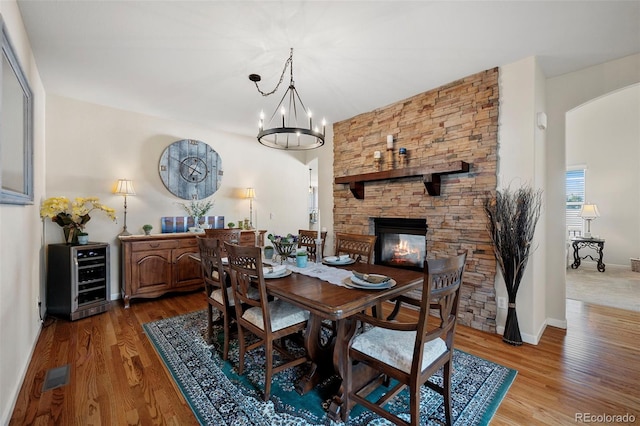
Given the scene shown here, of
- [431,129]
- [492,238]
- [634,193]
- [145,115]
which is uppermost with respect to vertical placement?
[145,115]

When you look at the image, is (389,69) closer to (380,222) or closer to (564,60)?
(564,60)

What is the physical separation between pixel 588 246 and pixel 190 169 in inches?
324

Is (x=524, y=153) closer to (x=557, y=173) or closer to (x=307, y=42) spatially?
(x=557, y=173)

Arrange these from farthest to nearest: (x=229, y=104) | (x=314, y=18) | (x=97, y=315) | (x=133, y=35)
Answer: (x=229, y=104), (x=97, y=315), (x=133, y=35), (x=314, y=18)

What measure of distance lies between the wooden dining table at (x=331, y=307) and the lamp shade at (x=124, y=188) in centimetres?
293

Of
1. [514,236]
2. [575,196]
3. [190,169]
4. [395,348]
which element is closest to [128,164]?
[190,169]

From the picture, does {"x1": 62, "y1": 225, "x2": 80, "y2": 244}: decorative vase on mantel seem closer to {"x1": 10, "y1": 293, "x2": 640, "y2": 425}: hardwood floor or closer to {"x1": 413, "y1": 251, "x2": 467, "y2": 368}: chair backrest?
{"x1": 10, "y1": 293, "x2": 640, "y2": 425}: hardwood floor

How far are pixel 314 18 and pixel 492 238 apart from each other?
2.59m

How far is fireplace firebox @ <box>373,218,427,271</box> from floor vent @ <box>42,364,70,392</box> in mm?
3428

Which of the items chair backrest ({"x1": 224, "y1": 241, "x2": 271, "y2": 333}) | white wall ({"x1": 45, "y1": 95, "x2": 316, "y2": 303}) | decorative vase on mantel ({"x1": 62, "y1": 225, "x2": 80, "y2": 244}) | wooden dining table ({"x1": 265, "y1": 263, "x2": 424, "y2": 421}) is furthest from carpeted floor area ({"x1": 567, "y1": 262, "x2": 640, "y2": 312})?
decorative vase on mantel ({"x1": 62, "y1": 225, "x2": 80, "y2": 244})

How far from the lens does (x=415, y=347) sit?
1354mm

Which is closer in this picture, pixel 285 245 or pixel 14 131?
pixel 14 131

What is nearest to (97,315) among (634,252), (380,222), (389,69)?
(380,222)

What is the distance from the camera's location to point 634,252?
5.44 meters
